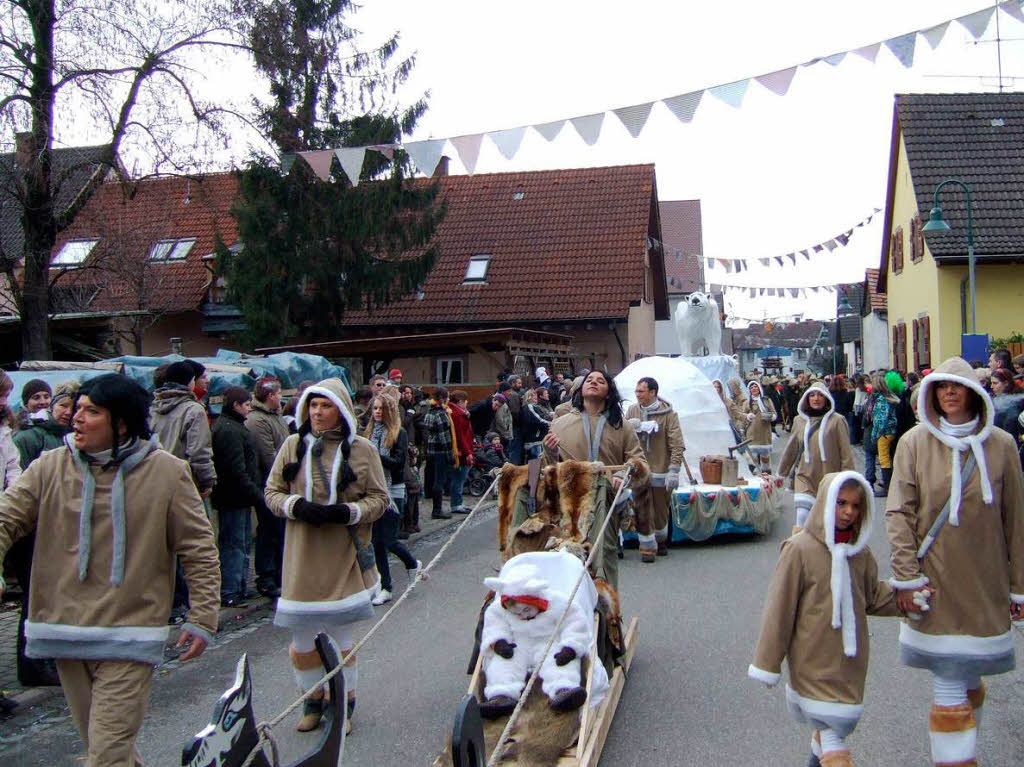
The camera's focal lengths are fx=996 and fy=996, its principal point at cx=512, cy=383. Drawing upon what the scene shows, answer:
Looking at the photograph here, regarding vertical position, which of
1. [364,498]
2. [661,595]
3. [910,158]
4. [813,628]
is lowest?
[661,595]

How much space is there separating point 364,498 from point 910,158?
77.9ft

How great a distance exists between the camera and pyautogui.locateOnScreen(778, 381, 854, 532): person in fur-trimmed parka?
9.33 m

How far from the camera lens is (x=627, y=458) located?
766cm

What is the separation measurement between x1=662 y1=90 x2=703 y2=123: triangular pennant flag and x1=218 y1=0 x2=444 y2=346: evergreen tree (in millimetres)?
11737

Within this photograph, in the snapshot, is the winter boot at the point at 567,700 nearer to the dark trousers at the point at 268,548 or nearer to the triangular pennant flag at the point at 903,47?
the dark trousers at the point at 268,548

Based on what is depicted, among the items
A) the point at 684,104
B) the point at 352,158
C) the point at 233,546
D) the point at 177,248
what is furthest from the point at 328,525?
the point at 177,248

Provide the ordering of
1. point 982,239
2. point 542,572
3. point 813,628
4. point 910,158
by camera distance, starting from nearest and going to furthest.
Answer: point 813,628 < point 542,572 < point 982,239 < point 910,158

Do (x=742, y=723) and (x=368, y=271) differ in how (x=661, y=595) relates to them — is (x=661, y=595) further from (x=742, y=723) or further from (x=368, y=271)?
(x=368, y=271)

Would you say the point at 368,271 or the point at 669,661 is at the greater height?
the point at 368,271

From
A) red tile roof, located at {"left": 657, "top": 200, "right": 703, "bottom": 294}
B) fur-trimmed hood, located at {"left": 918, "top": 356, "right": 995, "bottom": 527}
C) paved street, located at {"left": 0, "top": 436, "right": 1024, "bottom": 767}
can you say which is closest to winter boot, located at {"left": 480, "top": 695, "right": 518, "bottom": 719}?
paved street, located at {"left": 0, "top": 436, "right": 1024, "bottom": 767}

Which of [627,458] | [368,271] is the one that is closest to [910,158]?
[368,271]

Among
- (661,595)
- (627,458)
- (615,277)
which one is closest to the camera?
(627,458)

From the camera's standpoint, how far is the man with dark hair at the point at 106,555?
3.73 m

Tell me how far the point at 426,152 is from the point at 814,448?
5592 millimetres
